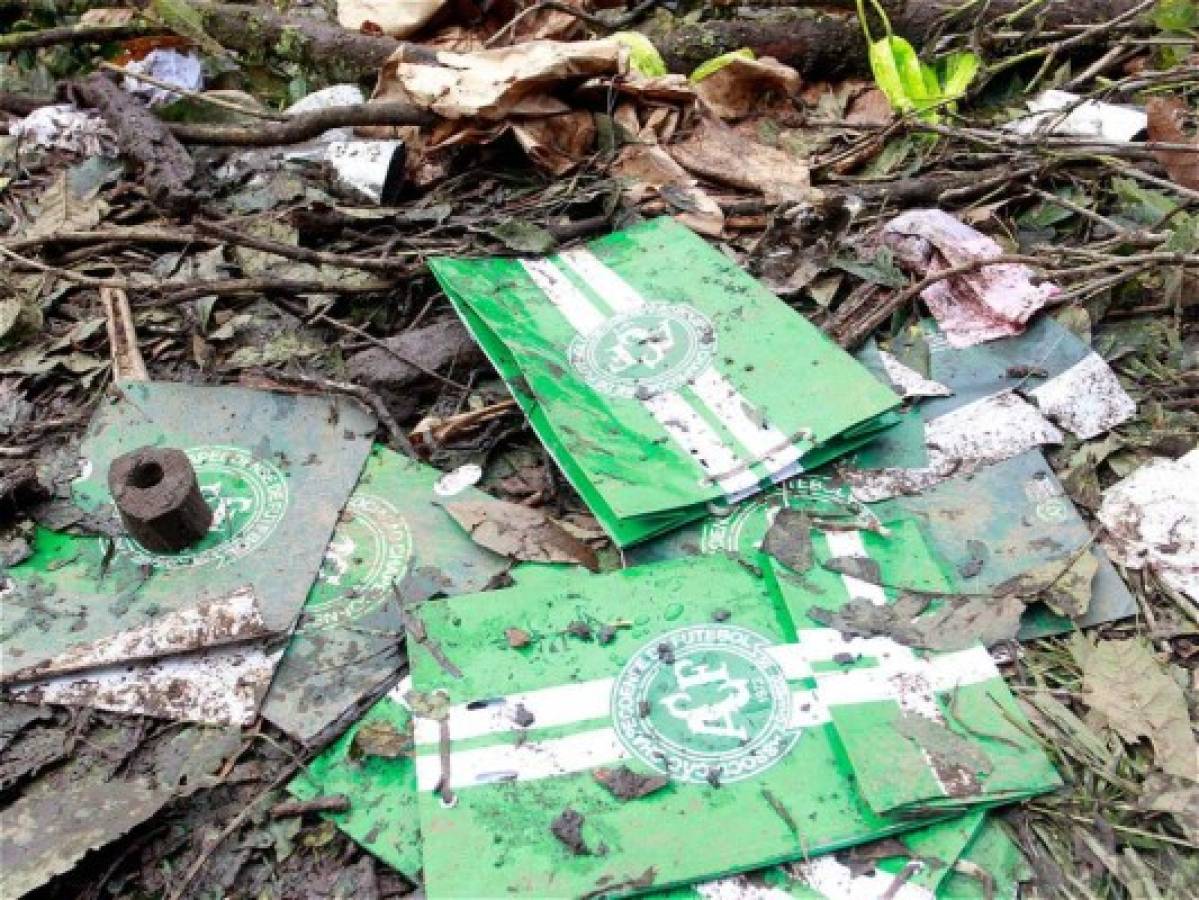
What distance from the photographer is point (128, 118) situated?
266 cm

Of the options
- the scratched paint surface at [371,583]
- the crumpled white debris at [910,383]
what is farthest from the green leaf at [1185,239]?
the scratched paint surface at [371,583]

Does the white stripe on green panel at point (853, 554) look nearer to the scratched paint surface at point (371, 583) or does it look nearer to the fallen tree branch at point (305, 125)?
the scratched paint surface at point (371, 583)

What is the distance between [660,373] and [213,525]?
2.87 feet

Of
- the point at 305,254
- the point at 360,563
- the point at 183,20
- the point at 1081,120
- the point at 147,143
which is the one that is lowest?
the point at 360,563

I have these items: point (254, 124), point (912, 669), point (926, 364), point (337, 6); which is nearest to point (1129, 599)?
point (912, 669)

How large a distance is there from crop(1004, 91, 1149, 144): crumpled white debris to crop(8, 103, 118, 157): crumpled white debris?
2284 millimetres

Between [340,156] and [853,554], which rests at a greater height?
[340,156]

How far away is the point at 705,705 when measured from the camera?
165 cm

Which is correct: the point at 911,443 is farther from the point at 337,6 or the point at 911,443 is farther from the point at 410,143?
the point at 337,6

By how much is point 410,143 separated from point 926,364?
1370mm

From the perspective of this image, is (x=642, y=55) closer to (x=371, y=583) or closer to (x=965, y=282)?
(x=965, y=282)

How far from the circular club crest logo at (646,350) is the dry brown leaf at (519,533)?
0.31 m

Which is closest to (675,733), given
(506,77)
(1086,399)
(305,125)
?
(1086,399)

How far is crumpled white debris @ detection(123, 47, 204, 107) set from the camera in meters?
2.92
